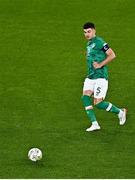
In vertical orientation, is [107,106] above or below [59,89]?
below

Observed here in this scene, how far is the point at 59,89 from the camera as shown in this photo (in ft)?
68.4

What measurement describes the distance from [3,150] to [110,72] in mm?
6713

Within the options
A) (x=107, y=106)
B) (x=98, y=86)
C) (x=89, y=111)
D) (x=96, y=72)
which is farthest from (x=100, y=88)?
(x=89, y=111)

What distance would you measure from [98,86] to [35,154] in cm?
282

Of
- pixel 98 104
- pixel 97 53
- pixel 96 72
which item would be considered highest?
pixel 97 53

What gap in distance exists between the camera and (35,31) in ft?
85.3

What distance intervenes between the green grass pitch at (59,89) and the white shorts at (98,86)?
3.00ft

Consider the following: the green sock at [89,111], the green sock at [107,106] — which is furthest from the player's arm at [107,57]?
the green sock at [107,106]

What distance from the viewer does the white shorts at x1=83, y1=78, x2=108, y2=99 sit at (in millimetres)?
17625

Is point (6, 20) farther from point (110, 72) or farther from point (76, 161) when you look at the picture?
point (76, 161)

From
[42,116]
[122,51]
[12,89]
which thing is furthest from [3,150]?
[122,51]

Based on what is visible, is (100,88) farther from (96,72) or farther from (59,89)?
(59,89)

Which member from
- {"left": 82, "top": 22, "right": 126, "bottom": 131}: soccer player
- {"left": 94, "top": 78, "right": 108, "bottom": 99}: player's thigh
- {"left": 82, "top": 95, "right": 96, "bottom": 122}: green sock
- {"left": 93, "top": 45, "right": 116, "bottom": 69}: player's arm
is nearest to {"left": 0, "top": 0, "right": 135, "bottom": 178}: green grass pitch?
{"left": 82, "top": 95, "right": 96, "bottom": 122}: green sock

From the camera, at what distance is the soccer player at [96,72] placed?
57.4 feet
